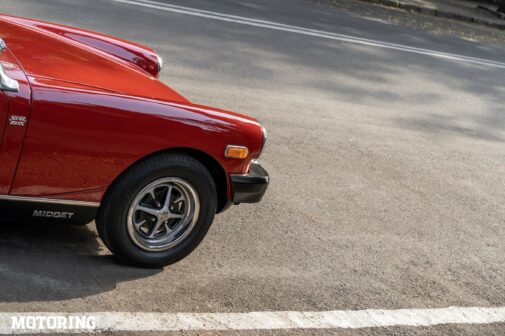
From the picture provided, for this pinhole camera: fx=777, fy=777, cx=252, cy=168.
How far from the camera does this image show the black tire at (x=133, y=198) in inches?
167

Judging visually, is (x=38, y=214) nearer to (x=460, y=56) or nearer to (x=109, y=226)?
(x=109, y=226)

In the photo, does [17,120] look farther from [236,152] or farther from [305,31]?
[305,31]

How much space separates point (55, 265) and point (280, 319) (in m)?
1.28

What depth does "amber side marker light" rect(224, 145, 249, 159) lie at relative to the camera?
14.9 ft

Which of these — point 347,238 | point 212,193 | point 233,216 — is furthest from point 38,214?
point 347,238

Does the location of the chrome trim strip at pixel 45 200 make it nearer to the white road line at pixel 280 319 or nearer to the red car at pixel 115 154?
the red car at pixel 115 154

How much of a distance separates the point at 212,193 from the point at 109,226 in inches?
24.5

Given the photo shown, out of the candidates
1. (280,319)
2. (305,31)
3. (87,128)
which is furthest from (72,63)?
(305,31)

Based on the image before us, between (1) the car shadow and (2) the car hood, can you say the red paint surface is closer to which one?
(2) the car hood

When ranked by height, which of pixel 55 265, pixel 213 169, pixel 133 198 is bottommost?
pixel 55 265

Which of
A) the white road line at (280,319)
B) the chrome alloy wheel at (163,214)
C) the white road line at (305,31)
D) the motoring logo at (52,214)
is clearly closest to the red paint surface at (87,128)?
the motoring logo at (52,214)

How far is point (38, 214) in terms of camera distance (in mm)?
4168

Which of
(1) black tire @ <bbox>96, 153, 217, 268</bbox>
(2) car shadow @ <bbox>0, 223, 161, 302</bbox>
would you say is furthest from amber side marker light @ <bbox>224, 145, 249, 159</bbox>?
(2) car shadow @ <bbox>0, 223, 161, 302</bbox>

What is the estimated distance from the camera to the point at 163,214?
4.42 metres
